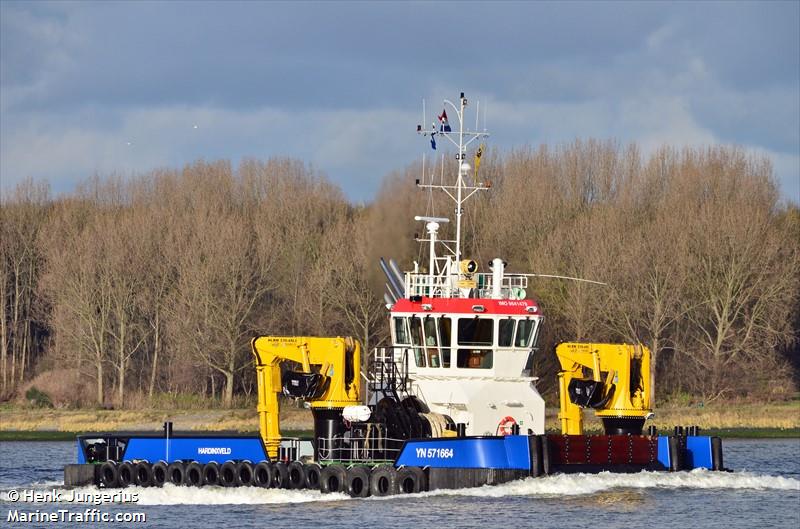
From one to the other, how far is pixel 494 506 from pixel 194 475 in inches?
328

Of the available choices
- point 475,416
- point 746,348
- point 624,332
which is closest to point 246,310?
point 624,332

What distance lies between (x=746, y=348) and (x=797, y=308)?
7.24 m

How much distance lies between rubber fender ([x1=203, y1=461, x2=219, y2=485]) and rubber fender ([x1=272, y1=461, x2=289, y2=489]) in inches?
64.8

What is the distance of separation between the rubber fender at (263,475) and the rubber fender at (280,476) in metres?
0.10

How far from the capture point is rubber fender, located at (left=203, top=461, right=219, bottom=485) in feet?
122

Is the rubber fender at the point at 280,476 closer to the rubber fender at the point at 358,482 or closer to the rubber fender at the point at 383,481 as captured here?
the rubber fender at the point at 358,482

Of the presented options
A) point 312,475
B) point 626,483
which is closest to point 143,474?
point 312,475

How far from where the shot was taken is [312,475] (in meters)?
36.1

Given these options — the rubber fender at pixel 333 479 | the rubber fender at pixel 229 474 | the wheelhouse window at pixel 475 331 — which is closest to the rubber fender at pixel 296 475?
the rubber fender at pixel 333 479

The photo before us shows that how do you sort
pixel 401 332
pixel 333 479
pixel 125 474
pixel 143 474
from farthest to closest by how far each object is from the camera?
pixel 401 332, pixel 125 474, pixel 143 474, pixel 333 479

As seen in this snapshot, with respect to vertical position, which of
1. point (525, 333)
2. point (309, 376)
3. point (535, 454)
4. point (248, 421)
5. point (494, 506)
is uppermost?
point (525, 333)

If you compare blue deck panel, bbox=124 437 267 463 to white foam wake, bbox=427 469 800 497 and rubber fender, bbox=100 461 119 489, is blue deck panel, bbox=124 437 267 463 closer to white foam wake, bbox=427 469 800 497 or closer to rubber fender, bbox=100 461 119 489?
rubber fender, bbox=100 461 119 489

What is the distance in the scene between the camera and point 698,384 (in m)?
70.6

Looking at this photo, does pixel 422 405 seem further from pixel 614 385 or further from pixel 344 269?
pixel 344 269
